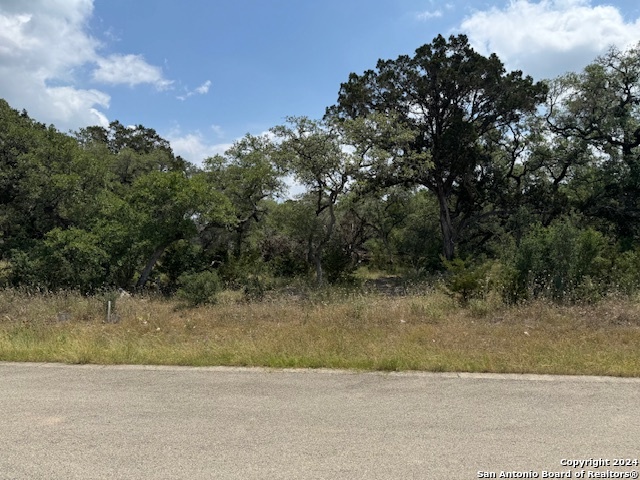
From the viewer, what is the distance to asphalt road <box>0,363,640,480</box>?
3283 mm

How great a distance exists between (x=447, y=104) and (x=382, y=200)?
859cm

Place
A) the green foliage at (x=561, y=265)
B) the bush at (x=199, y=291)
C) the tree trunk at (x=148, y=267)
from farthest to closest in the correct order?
the tree trunk at (x=148, y=267), the bush at (x=199, y=291), the green foliage at (x=561, y=265)

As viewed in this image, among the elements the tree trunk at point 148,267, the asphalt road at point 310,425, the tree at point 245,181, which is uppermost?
the tree at point 245,181

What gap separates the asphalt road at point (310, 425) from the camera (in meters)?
3.28

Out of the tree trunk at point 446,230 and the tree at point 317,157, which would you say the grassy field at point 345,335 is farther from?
the tree trunk at point 446,230

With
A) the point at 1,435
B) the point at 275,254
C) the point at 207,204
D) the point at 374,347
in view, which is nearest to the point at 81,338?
the point at 1,435

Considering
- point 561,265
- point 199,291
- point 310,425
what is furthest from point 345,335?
point 199,291

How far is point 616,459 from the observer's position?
3295mm

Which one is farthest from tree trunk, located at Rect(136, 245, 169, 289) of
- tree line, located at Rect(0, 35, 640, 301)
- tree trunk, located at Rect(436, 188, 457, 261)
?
tree trunk, located at Rect(436, 188, 457, 261)

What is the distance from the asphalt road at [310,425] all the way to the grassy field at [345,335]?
1.81 ft

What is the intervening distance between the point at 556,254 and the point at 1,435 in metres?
11.5

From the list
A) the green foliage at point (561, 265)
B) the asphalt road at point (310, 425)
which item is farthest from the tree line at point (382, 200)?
the asphalt road at point (310, 425)

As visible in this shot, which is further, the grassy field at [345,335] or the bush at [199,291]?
the bush at [199,291]

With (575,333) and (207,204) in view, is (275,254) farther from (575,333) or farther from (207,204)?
(575,333)
